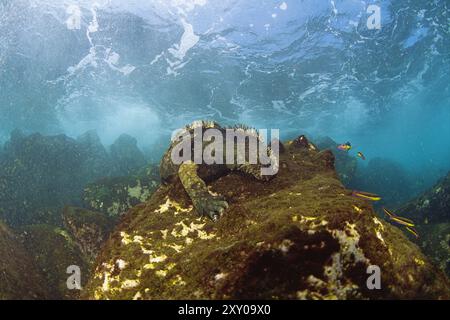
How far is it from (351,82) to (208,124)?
23.9 metres

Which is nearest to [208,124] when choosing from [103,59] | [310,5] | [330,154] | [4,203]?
[330,154]

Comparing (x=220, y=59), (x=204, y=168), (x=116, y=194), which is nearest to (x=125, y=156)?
(x=220, y=59)

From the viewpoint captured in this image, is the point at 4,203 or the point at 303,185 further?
the point at 4,203

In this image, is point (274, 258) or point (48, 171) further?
point (48, 171)

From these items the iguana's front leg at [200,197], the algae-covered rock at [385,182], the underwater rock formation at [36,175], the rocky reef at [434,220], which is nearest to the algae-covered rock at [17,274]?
the iguana's front leg at [200,197]

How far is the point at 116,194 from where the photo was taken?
43.9 ft

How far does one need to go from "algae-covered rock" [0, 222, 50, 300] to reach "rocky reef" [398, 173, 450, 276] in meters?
9.85

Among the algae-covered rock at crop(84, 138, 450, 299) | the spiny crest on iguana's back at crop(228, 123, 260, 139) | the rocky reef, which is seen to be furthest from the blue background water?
the algae-covered rock at crop(84, 138, 450, 299)

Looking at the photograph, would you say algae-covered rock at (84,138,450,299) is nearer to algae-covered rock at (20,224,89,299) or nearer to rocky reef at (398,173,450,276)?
algae-covered rock at (20,224,89,299)

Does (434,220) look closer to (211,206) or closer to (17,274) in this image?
(211,206)

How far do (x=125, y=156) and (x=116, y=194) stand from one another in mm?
14993

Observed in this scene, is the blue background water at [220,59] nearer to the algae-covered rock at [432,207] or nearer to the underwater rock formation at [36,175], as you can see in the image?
the underwater rock formation at [36,175]

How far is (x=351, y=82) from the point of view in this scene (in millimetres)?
26688
